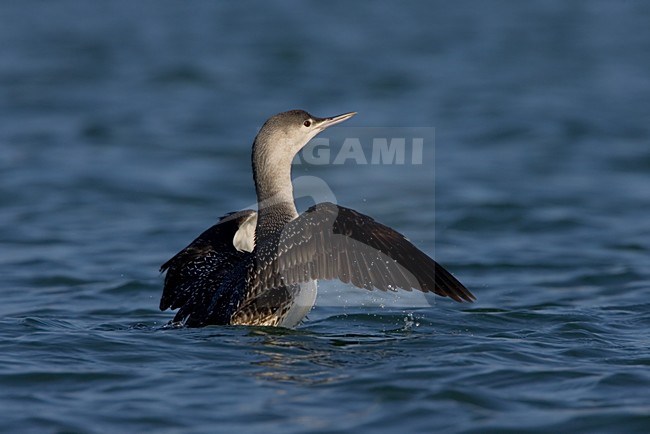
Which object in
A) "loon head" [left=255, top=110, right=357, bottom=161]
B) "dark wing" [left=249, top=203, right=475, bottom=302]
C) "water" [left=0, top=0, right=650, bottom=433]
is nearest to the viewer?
"water" [left=0, top=0, right=650, bottom=433]

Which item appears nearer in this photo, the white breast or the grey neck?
the grey neck

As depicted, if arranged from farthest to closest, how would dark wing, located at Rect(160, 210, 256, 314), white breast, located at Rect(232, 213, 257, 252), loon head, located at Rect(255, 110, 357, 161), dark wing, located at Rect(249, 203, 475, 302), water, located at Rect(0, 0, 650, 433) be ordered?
white breast, located at Rect(232, 213, 257, 252), loon head, located at Rect(255, 110, 357, 161), dark wing, located at Rect(160, 210, 256, 314), dark wing, located at Rect(249, 203, 475, 302), water, located at Rect(0, 0, 650, 433)

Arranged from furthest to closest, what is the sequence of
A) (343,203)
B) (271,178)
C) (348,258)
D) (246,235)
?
(343,203)
(246,235)
(271,178)
(348,258)

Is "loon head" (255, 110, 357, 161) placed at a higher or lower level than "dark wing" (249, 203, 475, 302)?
higher

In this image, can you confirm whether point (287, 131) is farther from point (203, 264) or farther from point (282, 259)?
point (282, 259)

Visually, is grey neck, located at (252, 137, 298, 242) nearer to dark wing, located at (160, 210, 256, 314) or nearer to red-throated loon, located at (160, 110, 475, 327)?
red-throated loon, located at (160, 110, 475, 327)

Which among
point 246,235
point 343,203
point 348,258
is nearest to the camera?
point 348,258

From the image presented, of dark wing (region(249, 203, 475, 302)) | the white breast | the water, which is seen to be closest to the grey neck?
the white breast

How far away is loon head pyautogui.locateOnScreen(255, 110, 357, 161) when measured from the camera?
7309 millimetres

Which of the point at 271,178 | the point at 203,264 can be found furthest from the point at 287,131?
the point at 203,264

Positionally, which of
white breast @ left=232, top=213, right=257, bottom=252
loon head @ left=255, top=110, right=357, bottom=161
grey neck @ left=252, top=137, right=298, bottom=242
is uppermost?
loon head @ left=255, top=110, right=357, bottom=161

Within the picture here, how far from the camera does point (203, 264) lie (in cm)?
735

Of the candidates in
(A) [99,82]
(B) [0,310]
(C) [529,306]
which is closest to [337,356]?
(C) [529,306]

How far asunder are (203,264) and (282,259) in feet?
3.34
